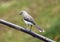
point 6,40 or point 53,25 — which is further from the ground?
point 53,25

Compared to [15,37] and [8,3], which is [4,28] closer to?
[15,37]

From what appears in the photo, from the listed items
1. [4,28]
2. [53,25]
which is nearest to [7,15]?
[4,28]

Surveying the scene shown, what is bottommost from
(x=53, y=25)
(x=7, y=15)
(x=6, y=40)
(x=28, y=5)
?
(x=6, y=40)

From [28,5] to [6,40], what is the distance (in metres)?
2.43

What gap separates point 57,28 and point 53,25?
26 cm

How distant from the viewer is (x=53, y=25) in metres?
7.90

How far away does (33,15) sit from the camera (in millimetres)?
9320

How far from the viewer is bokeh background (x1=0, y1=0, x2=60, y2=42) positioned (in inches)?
306

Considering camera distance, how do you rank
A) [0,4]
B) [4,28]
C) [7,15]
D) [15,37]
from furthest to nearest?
[0,4] → [7,15] → [4,28] → [15,37]

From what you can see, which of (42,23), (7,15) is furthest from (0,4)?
(42,23)

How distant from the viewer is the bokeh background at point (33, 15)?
777cm

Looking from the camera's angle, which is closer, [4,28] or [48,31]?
[48,31]

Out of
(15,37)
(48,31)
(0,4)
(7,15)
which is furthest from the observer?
(0,4)

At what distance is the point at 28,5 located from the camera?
10.1 m
